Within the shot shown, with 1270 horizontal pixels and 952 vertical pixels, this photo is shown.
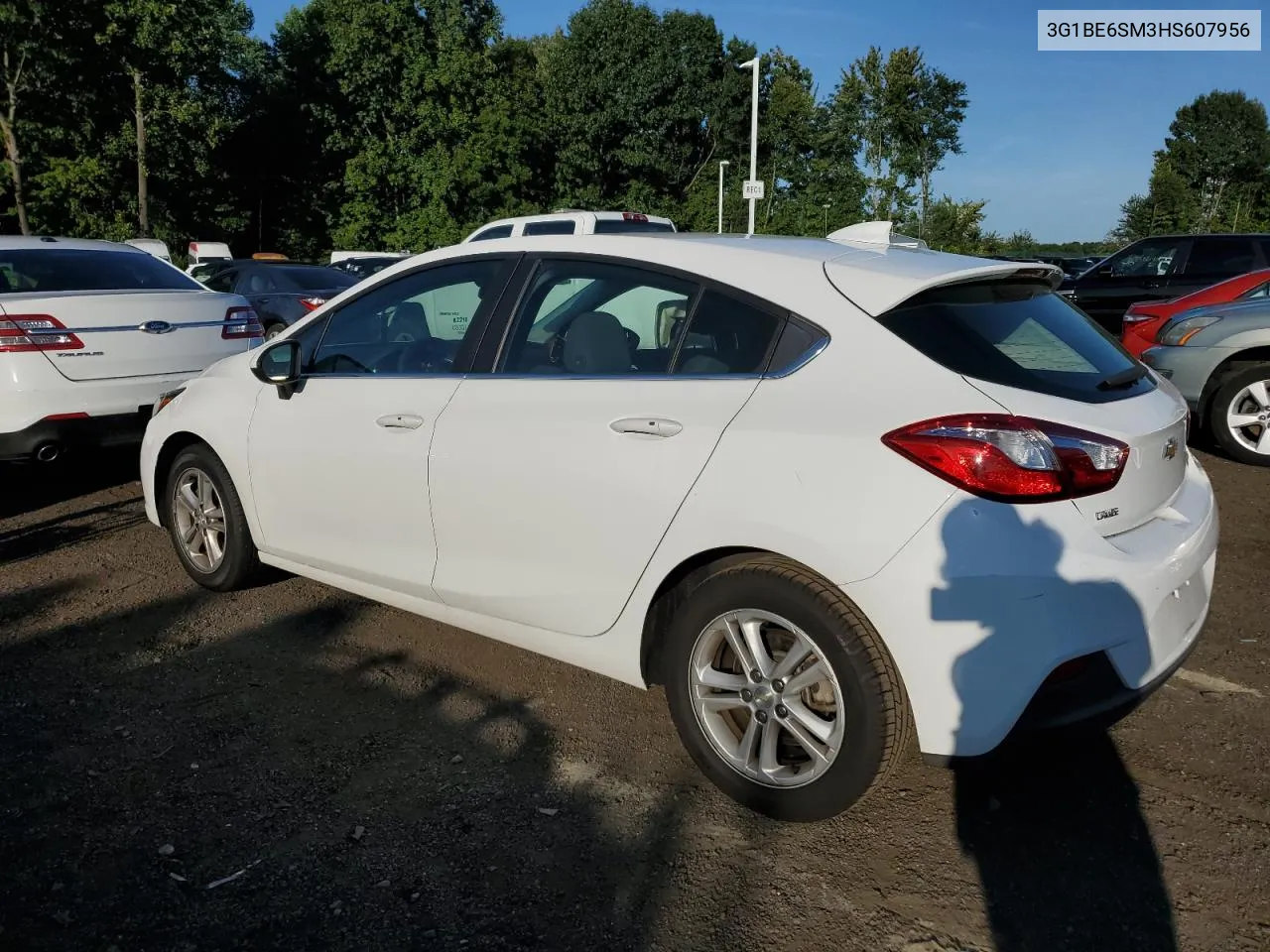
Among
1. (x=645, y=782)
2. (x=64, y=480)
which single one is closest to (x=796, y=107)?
(x=64, y=480)

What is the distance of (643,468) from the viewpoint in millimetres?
2877

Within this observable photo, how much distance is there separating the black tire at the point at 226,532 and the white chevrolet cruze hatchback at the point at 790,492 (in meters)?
0.78

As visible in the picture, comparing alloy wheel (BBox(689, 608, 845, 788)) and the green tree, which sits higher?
the green tree

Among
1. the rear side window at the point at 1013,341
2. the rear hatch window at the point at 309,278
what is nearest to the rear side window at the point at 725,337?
the rear side window at the point at 1013,341

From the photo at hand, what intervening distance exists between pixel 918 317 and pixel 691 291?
2.27ft

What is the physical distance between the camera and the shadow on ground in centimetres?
241

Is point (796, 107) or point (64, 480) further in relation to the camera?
point (796, 107)

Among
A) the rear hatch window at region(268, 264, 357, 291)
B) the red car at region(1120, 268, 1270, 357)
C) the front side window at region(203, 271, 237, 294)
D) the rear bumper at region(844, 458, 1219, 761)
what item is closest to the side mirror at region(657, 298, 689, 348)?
the rear bumper at region(844, 458, 1219, 761)

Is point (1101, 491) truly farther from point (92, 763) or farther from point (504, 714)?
point (92, 763)

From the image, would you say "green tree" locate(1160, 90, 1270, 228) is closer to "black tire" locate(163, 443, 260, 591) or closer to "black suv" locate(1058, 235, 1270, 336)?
"black suv" locate(1058, 235, 1270, 336)

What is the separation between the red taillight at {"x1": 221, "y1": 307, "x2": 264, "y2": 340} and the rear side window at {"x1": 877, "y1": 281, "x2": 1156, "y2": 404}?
5.28m

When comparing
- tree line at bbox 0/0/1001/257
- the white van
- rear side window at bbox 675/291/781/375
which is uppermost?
tree line at bbox 0/0/1001/257

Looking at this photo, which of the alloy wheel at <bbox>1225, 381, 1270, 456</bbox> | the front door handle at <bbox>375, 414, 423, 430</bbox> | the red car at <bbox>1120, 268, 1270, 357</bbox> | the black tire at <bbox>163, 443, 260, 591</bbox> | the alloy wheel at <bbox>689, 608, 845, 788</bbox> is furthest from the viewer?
the red car at <bbox>1120, 268, 1270, 357</bbox>

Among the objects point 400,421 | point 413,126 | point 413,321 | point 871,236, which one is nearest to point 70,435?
point 413,321
